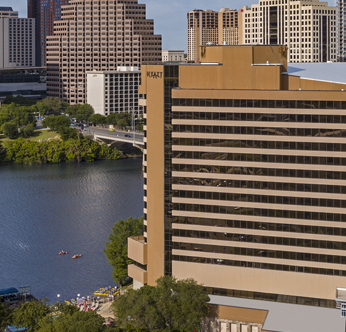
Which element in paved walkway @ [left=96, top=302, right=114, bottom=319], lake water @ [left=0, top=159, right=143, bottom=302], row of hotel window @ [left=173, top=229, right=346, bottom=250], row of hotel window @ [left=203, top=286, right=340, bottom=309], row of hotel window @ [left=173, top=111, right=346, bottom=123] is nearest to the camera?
row of hotel window @ [left=173, top=229, right=346, bottom=250]

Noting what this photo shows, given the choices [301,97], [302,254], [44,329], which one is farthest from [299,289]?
[44,329]

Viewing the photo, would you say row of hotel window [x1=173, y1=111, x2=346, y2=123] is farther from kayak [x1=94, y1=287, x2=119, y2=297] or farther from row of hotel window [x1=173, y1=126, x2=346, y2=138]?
kayak [x1=94, y1=287, x2=119, y2=297]

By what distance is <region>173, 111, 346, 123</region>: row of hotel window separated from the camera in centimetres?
6806

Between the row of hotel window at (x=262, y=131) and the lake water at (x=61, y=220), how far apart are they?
2803cm

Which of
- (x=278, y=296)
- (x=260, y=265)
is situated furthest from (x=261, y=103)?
(x=278, y=296)

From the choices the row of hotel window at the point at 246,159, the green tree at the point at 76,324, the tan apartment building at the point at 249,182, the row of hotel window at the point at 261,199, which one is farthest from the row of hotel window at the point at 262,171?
the green tree at the point at 76,324

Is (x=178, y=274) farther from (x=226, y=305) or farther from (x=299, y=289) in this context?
(x=299, y=289)

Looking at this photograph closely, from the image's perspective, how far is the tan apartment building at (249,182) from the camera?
68125mm

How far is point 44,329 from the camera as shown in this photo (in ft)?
208

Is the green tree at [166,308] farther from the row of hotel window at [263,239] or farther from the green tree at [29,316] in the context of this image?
the green tree at [29,316]

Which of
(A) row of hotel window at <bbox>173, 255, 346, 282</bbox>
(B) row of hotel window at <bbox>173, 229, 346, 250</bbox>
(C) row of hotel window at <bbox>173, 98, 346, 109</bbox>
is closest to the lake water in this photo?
(A) row of hotel window at <bbox>173, 255, 346, 282</bbox>

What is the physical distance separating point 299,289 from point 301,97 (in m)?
18.9

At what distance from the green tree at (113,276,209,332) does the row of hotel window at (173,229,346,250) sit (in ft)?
17.7

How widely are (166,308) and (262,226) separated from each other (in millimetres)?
12525
